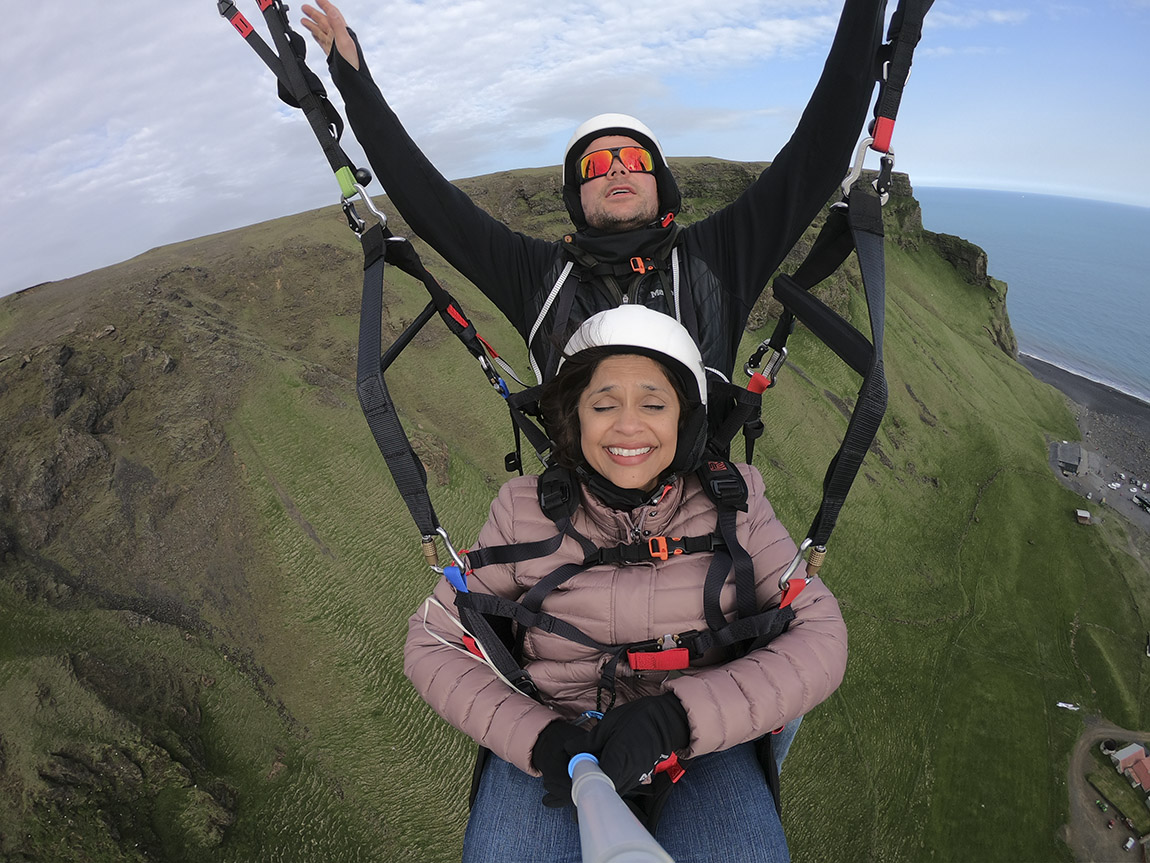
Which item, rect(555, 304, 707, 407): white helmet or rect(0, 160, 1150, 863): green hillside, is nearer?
rect(555, 304, 707, 407): white helmet

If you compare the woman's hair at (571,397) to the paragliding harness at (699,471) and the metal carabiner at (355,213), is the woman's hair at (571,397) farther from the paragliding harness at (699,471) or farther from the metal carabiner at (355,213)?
the metal carabiner at (355,213)

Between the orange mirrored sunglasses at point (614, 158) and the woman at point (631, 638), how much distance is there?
72.4 inches

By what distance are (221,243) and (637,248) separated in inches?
1144

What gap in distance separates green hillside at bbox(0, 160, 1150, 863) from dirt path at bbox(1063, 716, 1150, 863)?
→ 57 centimetres

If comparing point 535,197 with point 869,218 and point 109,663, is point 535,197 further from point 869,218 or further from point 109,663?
point 869,218

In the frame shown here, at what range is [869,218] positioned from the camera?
3164mm

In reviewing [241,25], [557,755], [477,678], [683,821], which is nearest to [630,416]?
[477,678]

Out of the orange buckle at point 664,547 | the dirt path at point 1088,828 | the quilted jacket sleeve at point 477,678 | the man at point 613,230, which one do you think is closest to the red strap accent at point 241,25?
the man at point 613,230

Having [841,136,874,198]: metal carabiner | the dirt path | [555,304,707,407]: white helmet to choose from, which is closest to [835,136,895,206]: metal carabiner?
[841,136,874,198]: metal carabiner

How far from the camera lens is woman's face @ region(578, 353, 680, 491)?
329cm

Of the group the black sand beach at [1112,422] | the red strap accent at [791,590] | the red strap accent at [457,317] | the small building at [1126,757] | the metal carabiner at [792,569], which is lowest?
the small building at [1126,757]

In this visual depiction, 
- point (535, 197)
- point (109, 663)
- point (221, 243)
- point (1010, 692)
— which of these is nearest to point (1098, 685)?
point (1010, 692)

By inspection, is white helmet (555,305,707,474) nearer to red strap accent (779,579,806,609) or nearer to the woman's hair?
the woman's hair

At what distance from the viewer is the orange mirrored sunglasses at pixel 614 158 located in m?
4.51
